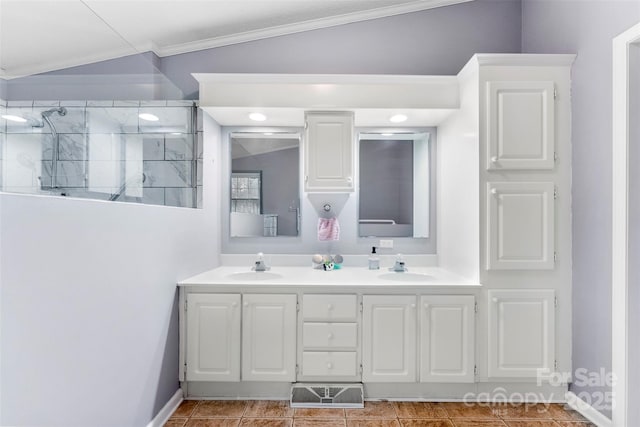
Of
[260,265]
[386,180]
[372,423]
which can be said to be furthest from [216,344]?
[386,180]

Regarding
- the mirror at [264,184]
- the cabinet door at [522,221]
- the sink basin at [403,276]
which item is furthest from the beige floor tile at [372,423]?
the mirror at [264,184]

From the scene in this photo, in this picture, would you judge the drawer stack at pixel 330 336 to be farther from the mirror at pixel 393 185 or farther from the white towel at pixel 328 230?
the mirror at pixel 393 185

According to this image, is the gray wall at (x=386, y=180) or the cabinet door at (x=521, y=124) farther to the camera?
the gray wall at (x=386, y=180)

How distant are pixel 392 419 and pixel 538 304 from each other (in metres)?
1.12

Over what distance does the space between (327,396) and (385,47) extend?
A: 101 inches

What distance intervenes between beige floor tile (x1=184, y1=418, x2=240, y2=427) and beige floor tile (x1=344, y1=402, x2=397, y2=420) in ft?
2.16

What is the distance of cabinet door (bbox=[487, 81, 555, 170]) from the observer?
224 centimetres

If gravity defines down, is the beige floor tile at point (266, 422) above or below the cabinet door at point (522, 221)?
below

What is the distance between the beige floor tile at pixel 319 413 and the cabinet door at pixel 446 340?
554 mm

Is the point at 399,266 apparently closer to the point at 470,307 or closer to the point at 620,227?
the point at 470,307

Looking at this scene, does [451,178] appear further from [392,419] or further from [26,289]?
[26,289]

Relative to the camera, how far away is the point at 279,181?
3008mm

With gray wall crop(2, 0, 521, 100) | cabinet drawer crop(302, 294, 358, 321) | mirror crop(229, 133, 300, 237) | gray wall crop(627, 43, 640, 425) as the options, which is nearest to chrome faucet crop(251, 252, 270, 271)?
mirror crop(229, 133, 300, 237)

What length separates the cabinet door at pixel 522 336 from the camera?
2.25 metres
